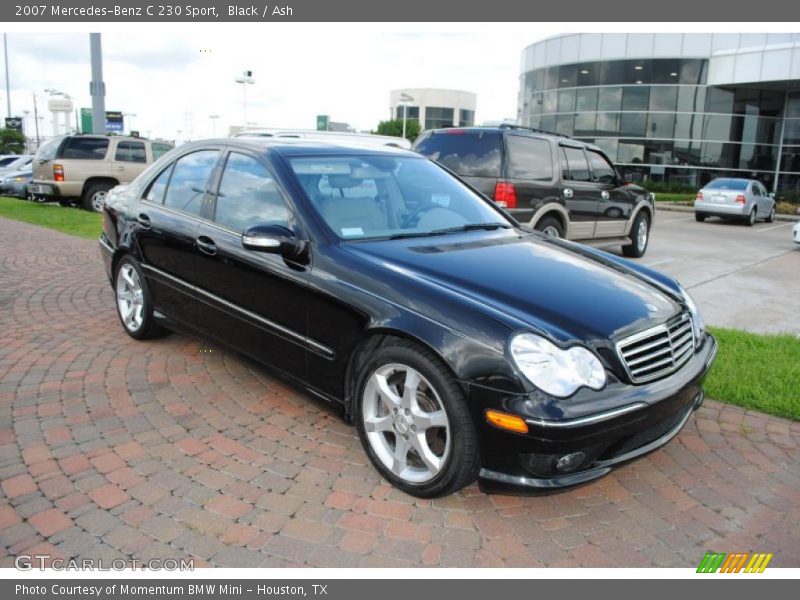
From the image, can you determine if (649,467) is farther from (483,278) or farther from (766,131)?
(766,131)

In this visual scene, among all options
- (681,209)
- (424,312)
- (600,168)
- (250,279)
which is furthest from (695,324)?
(681,209)

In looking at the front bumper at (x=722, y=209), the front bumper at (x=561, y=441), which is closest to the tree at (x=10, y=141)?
the front bumper at (x=722, y=209)

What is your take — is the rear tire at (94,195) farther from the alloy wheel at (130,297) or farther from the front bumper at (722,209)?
the front bumper at (722,209)

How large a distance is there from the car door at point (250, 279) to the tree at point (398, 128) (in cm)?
7591

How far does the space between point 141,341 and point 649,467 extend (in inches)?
156

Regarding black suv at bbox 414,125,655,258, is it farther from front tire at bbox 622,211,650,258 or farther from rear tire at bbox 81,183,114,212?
rear tire at bbox 81,183,114,212

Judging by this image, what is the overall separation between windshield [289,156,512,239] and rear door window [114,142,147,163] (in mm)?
13111

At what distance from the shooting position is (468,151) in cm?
862

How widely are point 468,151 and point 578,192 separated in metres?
1.87

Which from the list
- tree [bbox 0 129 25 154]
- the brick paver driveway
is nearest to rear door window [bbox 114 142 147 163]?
the brick paver driveway

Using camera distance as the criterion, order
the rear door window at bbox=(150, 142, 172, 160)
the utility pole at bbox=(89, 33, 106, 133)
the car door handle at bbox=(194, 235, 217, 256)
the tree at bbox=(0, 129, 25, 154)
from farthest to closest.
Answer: the tree at bbox=(0, 129, 25, 154), the utility pole at bbox=(89, 33, 106, 133), the rear door window at bbox=(150, 142, 172, 160), the car door handle at bbox=(194, 235, 217, 256)

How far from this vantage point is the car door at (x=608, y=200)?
9914mm

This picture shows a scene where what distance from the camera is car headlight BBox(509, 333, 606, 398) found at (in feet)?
9.01
